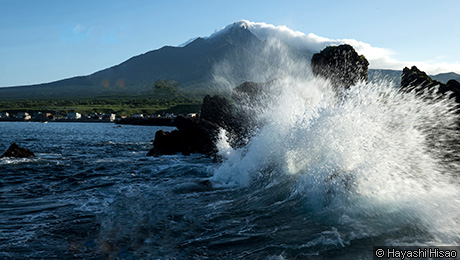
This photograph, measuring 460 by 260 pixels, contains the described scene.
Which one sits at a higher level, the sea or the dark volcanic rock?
the dark volcanic rock

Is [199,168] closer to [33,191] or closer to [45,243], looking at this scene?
[33,191]

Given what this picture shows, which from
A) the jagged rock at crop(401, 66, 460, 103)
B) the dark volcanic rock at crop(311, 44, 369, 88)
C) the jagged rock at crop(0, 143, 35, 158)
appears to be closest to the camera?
the jagged rock at crop(401, 66, 460, 103)

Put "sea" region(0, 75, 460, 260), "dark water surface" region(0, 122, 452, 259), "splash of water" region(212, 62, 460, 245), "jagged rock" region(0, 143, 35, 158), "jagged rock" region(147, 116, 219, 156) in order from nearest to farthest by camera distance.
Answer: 1. "dark water surface" region(0, 122, 452, 259)
2. "sea" region(0, 75, 460, 260)
3. "splash of water" region(212, 62, 460, 245)
4. "jagged rock" region(0, 143, 35, 158)
5. "jagged rock" region(147, 116, 219, 156)

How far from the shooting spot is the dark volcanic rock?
34.4 metres

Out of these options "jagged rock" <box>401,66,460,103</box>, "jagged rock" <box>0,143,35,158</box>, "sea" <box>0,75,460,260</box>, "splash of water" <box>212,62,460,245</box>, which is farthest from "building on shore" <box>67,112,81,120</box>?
"splash of water" <box>212,62,460,245</box>

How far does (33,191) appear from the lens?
14.4 meters

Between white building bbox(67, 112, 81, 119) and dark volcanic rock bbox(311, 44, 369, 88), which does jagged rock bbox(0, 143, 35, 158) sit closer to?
dark volcanic rock bbox(311, 44, 369, 88)

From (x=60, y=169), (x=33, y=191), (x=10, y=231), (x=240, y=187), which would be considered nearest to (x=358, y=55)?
(x=240, y=187)

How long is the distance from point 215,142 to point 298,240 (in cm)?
2279

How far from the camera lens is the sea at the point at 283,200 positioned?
7.44 metres

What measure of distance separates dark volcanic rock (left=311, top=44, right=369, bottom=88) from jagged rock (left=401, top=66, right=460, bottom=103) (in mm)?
7470

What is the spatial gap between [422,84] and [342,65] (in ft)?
40.5

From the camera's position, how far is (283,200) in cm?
1086

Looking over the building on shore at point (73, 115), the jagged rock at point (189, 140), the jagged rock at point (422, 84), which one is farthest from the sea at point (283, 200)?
the building on shore at point (73, 115)
